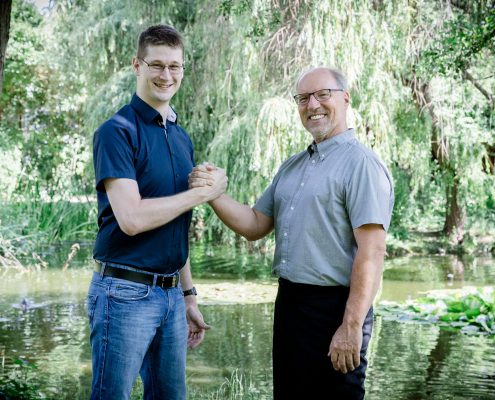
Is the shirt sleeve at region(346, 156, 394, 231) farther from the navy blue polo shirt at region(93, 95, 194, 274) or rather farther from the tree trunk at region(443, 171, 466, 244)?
the tree trunk at region(443, 171, 466, 244)

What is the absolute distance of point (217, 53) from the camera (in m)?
10.0

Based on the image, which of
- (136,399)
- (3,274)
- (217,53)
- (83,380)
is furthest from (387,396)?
(3,274)

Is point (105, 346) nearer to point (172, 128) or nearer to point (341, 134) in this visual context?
point (172, 128)

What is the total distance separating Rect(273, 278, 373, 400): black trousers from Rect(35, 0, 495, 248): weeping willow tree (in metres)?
4.42

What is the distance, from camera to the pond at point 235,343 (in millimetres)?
5383

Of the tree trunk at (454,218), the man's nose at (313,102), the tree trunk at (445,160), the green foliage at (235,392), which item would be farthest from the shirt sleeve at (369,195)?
the tree trunk at (454,218)

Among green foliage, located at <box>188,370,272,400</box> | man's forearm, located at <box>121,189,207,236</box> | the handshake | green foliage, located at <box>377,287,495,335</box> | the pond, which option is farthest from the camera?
green foliage, located at <box>377,287,495,335</box>

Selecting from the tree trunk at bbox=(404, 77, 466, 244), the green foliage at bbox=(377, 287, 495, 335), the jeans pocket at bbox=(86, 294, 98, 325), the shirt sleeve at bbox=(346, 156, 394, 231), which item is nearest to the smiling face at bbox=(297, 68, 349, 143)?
the shirt sleeve at bbox=(346, 156, 394, 231)

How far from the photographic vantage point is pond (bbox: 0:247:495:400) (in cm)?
538

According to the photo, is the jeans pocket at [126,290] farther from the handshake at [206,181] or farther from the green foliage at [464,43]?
the green foliage at [464,43]

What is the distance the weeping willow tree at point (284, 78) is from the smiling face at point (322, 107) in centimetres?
408

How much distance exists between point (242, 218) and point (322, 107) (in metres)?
0.56

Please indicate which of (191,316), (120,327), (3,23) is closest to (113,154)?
(120,327)

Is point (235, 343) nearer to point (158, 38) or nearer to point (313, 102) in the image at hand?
point (313, 102)
